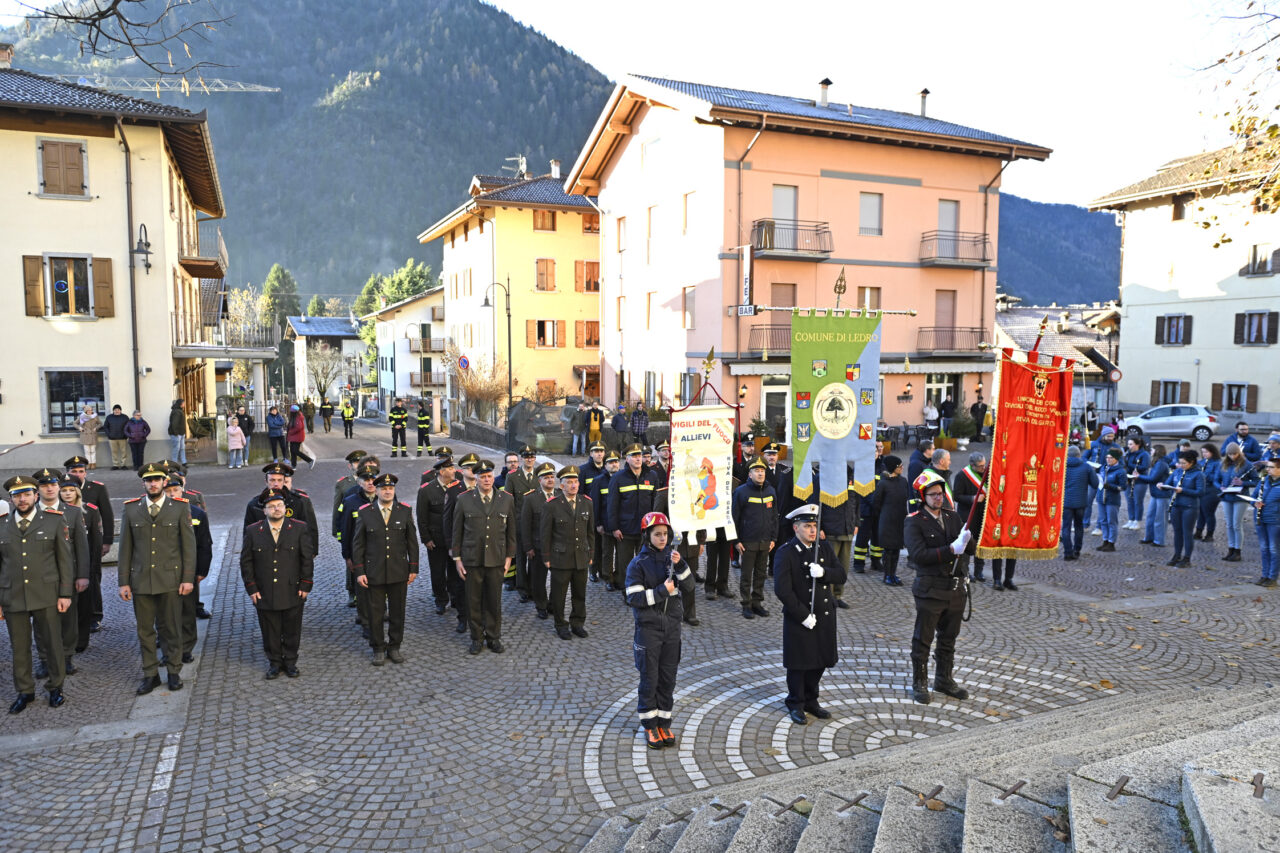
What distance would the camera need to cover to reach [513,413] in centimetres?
2828

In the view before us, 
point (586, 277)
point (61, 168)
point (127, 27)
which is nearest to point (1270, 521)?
point (127, 27)

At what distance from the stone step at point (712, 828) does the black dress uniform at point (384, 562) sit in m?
4.54

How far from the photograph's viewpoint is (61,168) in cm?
2305

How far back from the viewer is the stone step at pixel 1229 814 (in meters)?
3.50

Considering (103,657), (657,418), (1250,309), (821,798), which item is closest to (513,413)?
(657,418)

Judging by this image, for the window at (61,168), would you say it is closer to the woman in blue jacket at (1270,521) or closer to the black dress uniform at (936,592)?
the black dress uniform at (936,592)

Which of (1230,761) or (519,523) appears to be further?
(519,523)

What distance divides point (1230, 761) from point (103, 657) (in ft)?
32.6

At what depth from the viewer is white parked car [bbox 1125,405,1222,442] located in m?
34.3

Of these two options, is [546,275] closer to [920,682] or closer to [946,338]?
[946,338]

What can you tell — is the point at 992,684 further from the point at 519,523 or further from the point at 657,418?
the point at 657,418

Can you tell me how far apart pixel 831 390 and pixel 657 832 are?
6.17 m

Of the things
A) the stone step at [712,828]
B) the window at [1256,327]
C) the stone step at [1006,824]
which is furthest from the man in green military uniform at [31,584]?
the window at [1256,327]

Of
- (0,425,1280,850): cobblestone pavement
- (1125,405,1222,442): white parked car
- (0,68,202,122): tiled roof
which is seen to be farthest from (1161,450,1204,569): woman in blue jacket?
(0,68,202,122): tiled roof
